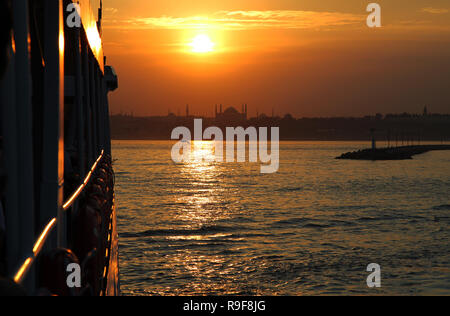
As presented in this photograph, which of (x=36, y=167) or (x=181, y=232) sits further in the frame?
(x=181, y=232)

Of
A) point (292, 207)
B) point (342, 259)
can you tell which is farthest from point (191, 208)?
point (342, 259)

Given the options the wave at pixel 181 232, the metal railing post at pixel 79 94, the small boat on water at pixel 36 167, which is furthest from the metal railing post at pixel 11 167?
the wave at pixel 181 232

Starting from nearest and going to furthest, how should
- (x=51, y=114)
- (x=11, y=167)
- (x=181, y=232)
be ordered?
1. (x=11, y=167)
2. (x=51, y=114)
3. (x=181, y=232)

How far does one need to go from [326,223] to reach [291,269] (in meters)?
17.8

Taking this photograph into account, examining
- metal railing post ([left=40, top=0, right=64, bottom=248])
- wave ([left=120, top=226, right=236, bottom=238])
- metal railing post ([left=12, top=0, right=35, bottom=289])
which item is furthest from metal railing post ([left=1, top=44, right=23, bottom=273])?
wave ([left=120, top=226, right=236, bottom=238])

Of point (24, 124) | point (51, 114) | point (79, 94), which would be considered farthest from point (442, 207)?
point (24, 124)

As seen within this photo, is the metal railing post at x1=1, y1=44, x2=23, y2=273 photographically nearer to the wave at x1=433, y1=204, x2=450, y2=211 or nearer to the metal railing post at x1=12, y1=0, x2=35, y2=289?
the metal railing post at x1=12, y1=0, x2=35, y2=289

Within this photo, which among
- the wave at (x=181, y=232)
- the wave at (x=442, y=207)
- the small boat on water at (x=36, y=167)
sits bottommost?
the wave at (x=442, y=207)

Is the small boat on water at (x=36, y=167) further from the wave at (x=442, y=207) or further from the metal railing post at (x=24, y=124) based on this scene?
the wave at (x=442, y=207)

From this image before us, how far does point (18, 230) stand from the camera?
332 cm

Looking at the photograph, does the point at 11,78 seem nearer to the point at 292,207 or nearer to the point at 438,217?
the point at 438,217

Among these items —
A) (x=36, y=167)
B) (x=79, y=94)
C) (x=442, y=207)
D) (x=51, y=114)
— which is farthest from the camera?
(x=442, y=207)

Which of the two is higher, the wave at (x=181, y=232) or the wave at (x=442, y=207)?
the wave at (x=181, y=232)

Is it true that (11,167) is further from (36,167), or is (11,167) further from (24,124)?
(36,167)
